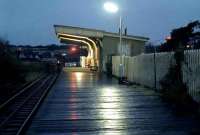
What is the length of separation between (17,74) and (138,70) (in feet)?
37.7

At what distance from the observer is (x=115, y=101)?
2392 cm

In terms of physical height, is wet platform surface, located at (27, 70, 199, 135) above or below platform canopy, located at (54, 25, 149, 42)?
below

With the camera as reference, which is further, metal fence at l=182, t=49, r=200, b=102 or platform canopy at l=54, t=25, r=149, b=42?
platform canopy at l=54, t=25, r=149, b=42

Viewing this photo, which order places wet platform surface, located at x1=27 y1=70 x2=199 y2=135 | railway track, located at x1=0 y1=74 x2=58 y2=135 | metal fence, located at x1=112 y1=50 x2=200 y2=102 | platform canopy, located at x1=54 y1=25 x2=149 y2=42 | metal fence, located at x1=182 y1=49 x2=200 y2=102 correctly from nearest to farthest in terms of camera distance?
wet platform surface, located at x1=27 y1=70 x2=199 y2=135, railway track, located at x1=0 y1=74 x2=58 y2=135, metal fence, located at x1=182 y1=49 x2=200 y2=102, metal fence, located at x1=112 y1=50 x2=200 y2=102, platform canopy, located at x1=54 y1=25 x2=149 y2=42

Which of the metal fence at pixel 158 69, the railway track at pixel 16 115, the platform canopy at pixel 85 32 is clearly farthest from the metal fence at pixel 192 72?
the platform canopy at pixel 85 32

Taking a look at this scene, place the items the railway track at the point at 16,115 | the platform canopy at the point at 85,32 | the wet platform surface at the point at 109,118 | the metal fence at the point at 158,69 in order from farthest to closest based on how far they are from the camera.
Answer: the platform canopy at the point at 85,32, the metal fence at the point at 158,69, the railway track at the point at 16,115, the wet platform surface at the point at 109,118

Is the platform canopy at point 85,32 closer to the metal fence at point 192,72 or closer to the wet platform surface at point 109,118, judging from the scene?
the wet platform surface at point 109,118

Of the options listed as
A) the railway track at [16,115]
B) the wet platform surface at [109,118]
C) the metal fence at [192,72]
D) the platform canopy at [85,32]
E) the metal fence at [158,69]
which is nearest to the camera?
the wet platform surface at [109,118]

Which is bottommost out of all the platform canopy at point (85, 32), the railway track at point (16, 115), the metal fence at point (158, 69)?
the railway track at point (16, 115)

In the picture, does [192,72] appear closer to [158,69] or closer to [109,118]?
[109,118]

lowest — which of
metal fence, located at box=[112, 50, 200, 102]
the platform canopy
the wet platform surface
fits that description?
the wet platform surface

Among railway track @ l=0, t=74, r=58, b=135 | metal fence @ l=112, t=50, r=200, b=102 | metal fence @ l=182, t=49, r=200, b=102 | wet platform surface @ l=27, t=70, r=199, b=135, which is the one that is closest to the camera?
wet platform surface @ l=27, t=70, r=199, b=135

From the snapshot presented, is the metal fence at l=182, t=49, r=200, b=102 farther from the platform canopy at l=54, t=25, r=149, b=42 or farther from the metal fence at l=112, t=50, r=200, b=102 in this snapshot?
the platform canopy at l=54, t=25, r=149, b=42

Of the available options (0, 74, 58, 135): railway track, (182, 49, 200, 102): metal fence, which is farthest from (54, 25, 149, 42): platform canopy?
(182, 49, 200, 102): metal fence
